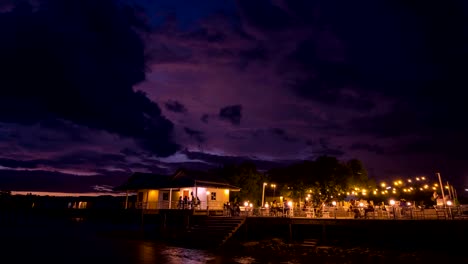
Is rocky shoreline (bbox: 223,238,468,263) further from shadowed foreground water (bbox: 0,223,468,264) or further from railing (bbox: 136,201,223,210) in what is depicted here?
railing (bbox: 136,201,223,210)

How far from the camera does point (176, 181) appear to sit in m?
39.6

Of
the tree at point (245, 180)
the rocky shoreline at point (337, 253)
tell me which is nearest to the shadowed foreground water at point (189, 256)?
the rocky shoreline at point (337, 253)

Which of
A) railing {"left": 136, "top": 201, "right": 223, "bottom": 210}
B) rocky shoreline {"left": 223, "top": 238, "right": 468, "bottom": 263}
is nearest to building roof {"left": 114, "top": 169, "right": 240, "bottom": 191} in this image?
railing {"left": 136, "top": 201, "right": 223, "bottom": 210}

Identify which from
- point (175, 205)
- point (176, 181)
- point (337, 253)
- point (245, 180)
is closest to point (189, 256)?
point (337, 253)

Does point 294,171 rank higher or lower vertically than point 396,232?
higher

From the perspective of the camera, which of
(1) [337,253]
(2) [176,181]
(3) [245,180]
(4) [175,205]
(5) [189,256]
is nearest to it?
(5) [189,256]

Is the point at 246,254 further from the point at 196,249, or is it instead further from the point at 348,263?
the point at 348,263

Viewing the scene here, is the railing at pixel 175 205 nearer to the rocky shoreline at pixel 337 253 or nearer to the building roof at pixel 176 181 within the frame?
the building roof at pixel 176 181

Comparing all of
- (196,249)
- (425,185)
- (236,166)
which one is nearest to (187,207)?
(196,249)

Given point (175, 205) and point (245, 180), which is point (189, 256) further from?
point (245, 180)

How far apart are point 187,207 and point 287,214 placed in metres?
11.0

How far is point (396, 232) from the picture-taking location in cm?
2353

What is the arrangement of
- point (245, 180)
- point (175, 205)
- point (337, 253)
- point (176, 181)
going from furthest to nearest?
1. point (245, 180)
2. point (176, 181)
3. point (175, 205)
4. point (337, 253)

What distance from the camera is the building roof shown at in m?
38.0
